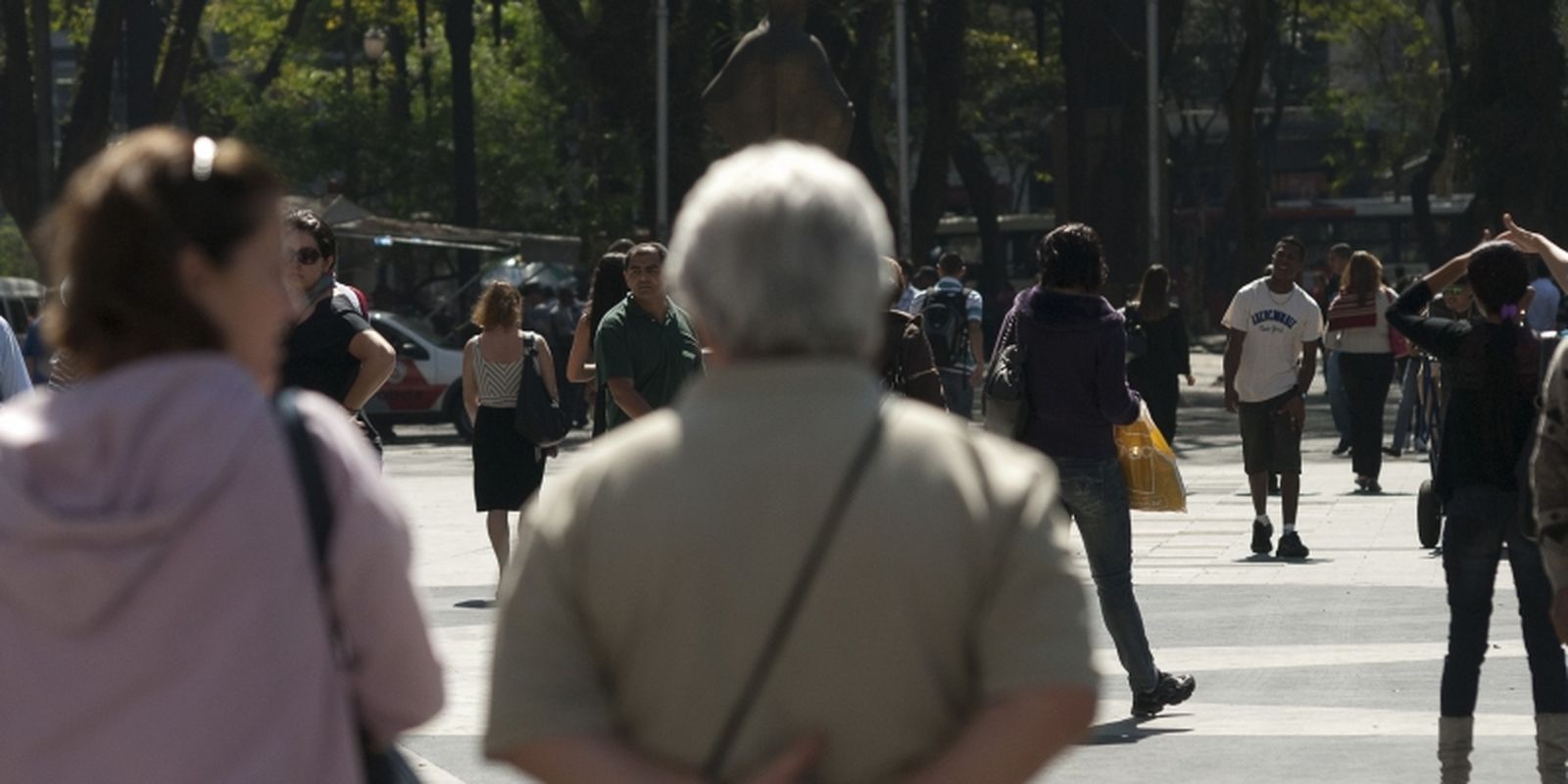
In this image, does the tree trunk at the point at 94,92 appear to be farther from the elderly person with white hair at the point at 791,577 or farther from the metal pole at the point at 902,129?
the elderly person with white hair at the point at 791,577

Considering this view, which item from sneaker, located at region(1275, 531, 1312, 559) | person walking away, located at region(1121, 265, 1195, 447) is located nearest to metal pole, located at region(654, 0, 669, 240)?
person walking away, located at region(1121, 265, 1195, 447)

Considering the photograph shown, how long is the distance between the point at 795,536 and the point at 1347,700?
664 cm

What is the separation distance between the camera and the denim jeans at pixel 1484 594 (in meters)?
7.07

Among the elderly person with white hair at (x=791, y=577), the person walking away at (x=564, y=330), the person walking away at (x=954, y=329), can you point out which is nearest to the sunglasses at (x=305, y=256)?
the elderly person with white hair at (x=791, y=577)

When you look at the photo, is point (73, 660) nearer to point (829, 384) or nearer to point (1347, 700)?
point (829, 384)

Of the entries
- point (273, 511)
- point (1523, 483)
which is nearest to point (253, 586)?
point (273, 511)

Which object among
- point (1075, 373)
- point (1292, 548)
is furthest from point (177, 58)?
point (1075, 373)

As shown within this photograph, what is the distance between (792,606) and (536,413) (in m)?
10.3

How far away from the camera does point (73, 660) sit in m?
2.88

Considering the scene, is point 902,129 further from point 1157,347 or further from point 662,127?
point 1157,347

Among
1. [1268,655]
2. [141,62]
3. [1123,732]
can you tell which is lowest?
[1268,655]

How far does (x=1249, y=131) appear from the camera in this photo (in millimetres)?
41969

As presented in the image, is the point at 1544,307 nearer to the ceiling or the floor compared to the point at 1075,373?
nearer to the floor

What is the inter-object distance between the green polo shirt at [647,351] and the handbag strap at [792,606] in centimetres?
706
